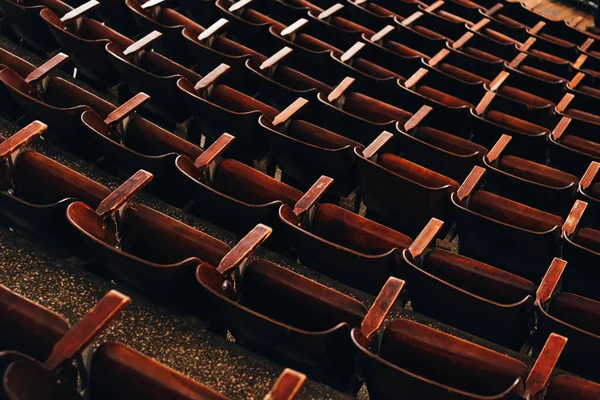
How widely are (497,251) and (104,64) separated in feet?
0.86

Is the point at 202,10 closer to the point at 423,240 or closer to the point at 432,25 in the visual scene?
the point at 432,25

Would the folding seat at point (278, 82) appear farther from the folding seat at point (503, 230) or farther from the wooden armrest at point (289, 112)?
the folding seat at point (503, 230)

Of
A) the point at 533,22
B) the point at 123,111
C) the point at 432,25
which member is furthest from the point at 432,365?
the point at 533,22

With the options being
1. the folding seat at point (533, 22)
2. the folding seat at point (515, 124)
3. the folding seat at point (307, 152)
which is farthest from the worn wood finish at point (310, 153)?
the folding seat at point (533, 22)

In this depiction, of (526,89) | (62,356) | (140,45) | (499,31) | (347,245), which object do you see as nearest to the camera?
(62,356)

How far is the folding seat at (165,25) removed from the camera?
1.64 feet

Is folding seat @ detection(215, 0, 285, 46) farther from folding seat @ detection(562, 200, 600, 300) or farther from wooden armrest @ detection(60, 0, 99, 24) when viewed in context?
folding seat @ detection(562, 200, 600, 300)

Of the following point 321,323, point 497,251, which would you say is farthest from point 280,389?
point 497,251

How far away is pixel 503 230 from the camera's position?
339 mm

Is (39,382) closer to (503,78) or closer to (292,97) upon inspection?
(292,97)

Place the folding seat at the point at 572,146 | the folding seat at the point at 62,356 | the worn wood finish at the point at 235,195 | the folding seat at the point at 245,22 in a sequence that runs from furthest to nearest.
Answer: the folding seat at the point at 245,22 < the folding seat at the point at 572,146 < the worn wood finish at the point at 235,195 < the folding seat at the point at 62,356

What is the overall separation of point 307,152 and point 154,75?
0.35 ft

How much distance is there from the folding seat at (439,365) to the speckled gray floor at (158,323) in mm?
32

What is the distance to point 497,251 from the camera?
0.35 m
